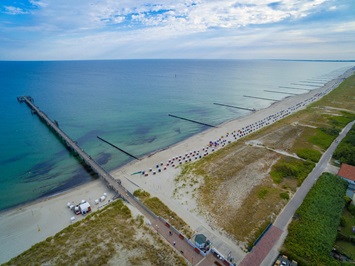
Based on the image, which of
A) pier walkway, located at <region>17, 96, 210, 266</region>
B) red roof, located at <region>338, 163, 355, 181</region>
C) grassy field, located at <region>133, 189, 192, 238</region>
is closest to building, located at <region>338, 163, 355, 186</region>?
red roof, located at <region>338, 163, 355, 181</region>

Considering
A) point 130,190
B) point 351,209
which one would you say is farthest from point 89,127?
point 351,209

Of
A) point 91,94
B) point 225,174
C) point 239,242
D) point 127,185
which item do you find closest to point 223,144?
point 225,174

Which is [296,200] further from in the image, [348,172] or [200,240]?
[200,240]

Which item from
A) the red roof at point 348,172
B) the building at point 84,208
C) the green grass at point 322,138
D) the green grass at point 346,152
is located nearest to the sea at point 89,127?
the building at point 84,208

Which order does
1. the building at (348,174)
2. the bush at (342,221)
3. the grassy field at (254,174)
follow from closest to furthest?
the bush at (342,221) < the grassy field at (254,174) < the building at (348,174)

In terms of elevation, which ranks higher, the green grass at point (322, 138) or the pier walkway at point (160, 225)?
the green grass at point (322, 138)

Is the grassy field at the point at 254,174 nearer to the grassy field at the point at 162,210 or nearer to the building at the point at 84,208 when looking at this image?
the grassy field at the point at 162,210
